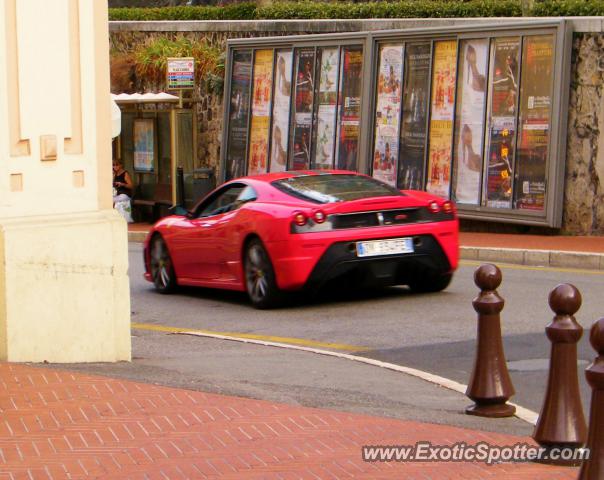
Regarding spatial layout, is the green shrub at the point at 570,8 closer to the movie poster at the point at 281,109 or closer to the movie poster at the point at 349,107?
the movie poster at the point at 349,107

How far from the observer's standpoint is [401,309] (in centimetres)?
1209

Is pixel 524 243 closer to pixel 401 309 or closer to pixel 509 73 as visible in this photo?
pixel 509 73

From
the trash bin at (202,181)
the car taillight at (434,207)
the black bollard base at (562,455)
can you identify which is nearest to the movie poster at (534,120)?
the car taillight at (434,207)

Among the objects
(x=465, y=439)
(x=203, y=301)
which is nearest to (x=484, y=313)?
(x=465, y=439)

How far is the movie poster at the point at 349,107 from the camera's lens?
22406 millimetres

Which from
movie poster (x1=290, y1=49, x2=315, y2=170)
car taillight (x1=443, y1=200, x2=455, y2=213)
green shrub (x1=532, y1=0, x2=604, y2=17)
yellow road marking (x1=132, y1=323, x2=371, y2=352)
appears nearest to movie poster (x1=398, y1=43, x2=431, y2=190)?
green shrub (x1=532, y1=0, x2=604, y2=17)

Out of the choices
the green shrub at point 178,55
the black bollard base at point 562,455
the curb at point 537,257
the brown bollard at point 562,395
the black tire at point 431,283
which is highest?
the green shrub at point 178,55

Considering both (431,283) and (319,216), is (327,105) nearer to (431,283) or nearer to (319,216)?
(431,283)

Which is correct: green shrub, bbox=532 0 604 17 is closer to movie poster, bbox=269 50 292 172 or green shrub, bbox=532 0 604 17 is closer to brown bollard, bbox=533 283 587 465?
movie poster, bbox=269 50 292 172

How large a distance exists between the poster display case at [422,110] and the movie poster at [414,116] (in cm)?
2

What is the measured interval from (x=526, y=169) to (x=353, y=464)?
1361cm

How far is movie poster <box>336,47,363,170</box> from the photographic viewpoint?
2241 centimetres

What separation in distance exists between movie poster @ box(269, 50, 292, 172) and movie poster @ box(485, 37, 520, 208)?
18.5ft

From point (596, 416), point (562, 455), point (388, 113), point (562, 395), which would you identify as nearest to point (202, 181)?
point (388, 113)
